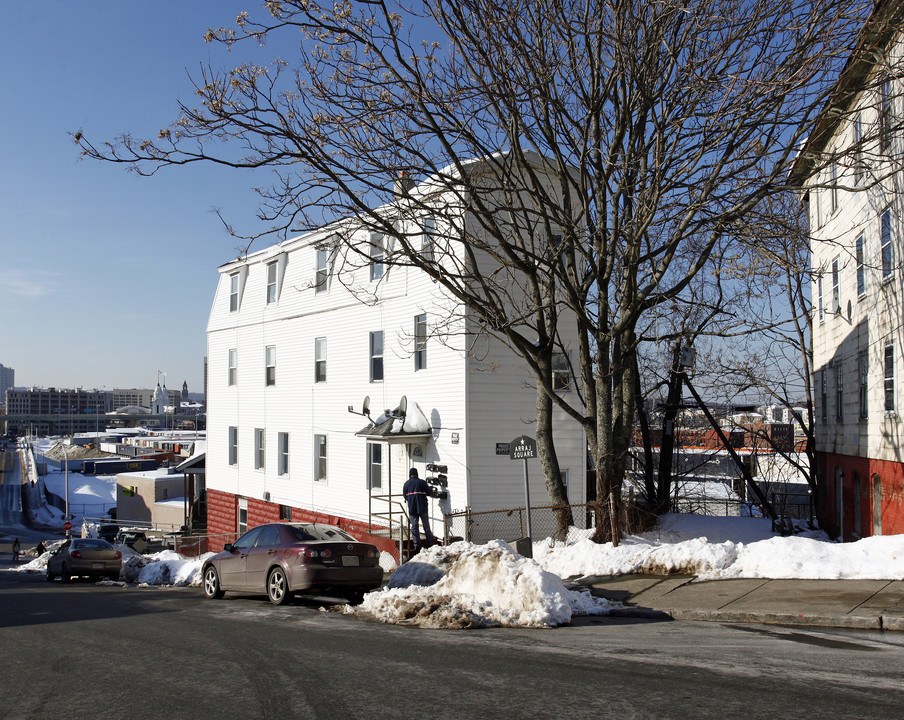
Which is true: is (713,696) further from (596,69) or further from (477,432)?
(477,432)

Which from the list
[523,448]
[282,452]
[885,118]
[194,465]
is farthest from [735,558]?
[194,465]

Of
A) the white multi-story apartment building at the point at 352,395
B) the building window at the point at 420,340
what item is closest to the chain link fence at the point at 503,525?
the white multi-story apartment building at the point at 352,395

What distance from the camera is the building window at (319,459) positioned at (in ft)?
80.5

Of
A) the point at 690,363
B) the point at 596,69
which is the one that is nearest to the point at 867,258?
the point at 690,363

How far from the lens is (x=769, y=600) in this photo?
10.2 metres

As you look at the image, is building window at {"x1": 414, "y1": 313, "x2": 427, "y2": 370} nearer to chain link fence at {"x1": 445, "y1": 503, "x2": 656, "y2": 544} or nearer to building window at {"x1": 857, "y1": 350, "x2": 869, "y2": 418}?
chain link fence at {"x1": 445, "y1": 503, "x2": 656, "y2": 544}

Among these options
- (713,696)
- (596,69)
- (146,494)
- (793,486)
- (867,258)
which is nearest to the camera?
(713,696)

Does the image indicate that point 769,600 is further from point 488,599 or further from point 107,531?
point 107,531

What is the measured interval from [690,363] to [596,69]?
10455 millimetres

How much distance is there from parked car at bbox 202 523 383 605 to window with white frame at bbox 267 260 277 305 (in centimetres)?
1456

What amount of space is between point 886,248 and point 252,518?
2249cm

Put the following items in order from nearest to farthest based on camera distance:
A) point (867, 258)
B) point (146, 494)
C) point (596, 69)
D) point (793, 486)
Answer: point (596, 69), point (867, 258), point (793, 486), point (146, 494)

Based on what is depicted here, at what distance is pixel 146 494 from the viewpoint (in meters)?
75.4

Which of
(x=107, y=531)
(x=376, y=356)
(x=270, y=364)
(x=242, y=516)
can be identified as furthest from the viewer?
(x=107, y=531)
